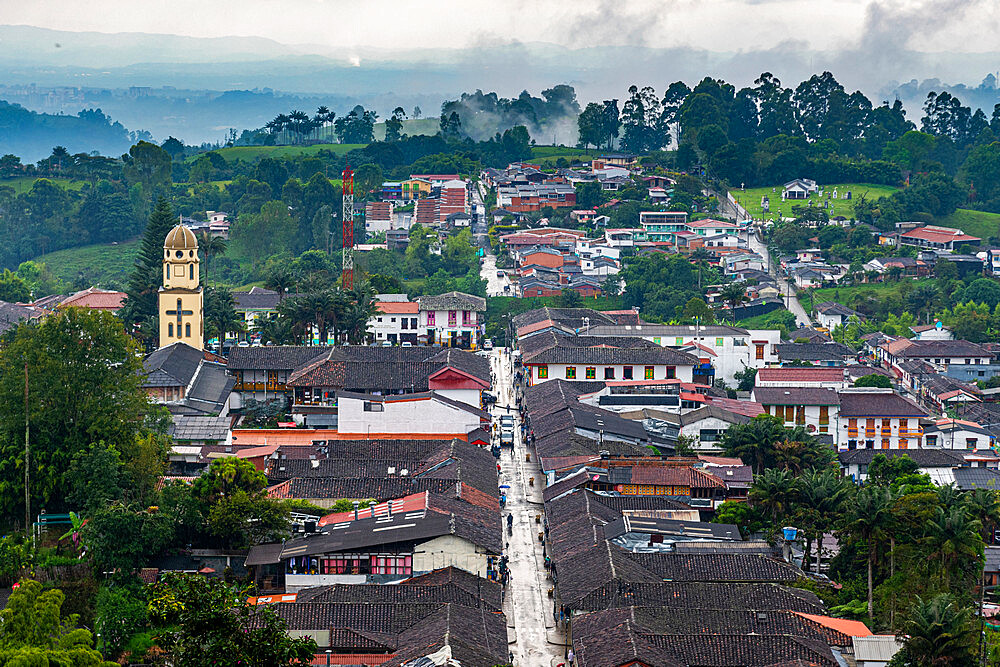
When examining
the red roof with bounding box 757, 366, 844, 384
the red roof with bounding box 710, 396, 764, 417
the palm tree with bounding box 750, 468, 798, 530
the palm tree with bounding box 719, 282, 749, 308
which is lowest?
the palm tree with bounding box 750, 468, 798, 530

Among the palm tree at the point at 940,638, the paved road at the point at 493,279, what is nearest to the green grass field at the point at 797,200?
the paved road at the point at 493,279

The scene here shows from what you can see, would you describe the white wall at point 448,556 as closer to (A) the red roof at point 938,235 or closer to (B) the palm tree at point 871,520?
(B) the palm tree at point 871,520

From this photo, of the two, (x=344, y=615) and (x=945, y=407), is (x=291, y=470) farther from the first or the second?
(x=945, y=407)

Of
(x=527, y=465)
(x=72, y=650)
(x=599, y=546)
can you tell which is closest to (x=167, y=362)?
(x=527, y=465)

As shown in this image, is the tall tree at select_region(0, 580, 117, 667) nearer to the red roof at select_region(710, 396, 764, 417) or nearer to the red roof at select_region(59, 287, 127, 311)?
the red roof at select_region(710, 396, 764, 417)

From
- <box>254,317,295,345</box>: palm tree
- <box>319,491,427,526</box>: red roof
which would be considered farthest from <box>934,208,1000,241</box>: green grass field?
<box>319,491,427,526</box>: red roof

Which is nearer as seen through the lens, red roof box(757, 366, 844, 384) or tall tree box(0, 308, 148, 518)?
tall tree box(0, 308, 148, 518)
